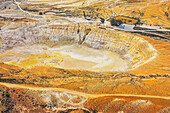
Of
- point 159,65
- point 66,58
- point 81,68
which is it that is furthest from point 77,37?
point 159,65

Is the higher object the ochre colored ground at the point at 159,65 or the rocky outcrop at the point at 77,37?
the rocky outcrop at the point at 77,37

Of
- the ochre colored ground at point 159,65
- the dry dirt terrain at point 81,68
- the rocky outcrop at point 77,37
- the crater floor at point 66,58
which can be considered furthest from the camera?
the rocky outcrop at point 77,37

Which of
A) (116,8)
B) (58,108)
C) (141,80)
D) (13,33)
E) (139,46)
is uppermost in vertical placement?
(116,8)

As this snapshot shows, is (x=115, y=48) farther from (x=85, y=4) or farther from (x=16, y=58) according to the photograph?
(x=85, y=4)

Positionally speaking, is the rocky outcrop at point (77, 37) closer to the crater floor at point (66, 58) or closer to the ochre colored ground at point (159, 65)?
the crater floor at point (66, 58)

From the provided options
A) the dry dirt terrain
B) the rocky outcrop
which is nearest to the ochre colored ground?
the dry dirt terrain

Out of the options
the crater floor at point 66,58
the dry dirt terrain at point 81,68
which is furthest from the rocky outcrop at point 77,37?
the crater floor at point 66,58

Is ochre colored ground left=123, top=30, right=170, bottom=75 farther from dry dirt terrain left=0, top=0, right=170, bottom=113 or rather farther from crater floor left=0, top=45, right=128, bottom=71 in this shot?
crater floor left=0, top=45, right=128, bottom=71

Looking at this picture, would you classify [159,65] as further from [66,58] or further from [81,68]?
[66,58]

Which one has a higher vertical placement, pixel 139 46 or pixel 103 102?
pixel 139 46

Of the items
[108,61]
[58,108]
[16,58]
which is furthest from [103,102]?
[16,58]

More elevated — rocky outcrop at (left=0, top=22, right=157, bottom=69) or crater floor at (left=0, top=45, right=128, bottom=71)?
rocky outcrop at (left=0, top=22, right=157, bottom=69)
